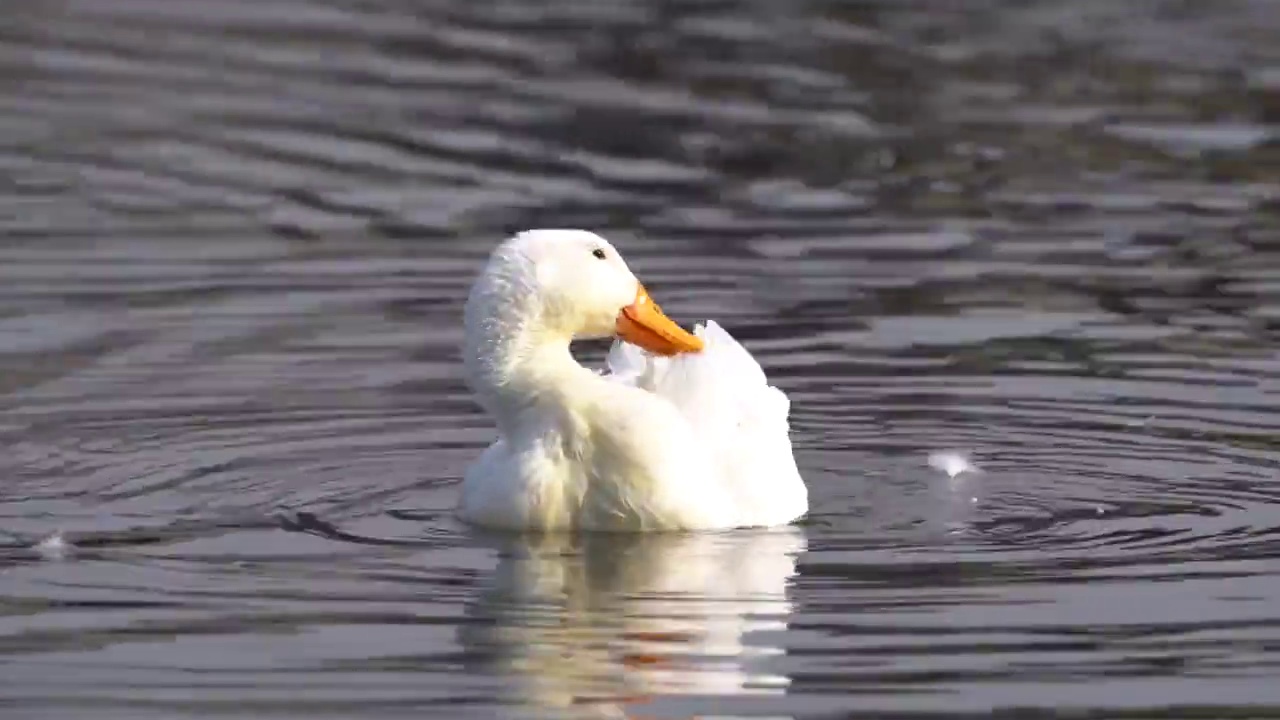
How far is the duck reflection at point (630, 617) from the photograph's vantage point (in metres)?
9.37

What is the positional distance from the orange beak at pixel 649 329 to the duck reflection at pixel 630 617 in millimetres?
844

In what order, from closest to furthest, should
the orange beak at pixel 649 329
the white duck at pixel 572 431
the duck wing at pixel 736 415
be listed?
the white duck at pixel 572 431
the duck wing at pixel 736 415
the orange beak at pixel 649 329

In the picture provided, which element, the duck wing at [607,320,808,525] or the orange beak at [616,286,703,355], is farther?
the orange beak at [616,286,703,355]

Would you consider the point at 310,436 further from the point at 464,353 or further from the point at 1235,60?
the point at 1235,60

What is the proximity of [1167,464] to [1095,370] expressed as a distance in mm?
1764

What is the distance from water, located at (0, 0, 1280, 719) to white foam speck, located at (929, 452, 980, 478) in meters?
0.05

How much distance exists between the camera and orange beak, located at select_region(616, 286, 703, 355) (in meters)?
11.9

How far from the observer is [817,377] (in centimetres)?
1410

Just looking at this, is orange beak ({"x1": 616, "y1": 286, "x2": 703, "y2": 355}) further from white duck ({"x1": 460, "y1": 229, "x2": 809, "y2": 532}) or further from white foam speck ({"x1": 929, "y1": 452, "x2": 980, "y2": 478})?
white foam speck ({"x1": 929, "y1": 452, "x2": 980, "y2": 478})

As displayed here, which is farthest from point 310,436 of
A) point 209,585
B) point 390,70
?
point 390,70

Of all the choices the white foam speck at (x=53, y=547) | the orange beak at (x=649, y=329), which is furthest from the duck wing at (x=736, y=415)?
the white foam speck at (x=53, y=547)

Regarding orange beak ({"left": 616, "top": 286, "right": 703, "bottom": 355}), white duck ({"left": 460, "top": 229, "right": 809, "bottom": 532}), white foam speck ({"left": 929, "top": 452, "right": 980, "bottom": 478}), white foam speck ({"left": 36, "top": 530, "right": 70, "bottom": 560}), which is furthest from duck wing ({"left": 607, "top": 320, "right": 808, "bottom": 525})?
white foam speck ({"left": 36, "top": 530, "right": 70, "bottom": 560})

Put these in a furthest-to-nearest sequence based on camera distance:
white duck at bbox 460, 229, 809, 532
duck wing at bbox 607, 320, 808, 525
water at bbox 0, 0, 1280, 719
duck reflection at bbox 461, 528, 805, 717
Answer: duck wing at bbox 607, 320, 808, 525, white duck at bbox 460, 229, 809, 532, water at bbox 0, 0, 1280, 719, duck reflection at bbox 461, 528, 805, 717

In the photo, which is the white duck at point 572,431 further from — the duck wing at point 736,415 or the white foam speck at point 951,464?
the white foam speck at point 951,464
